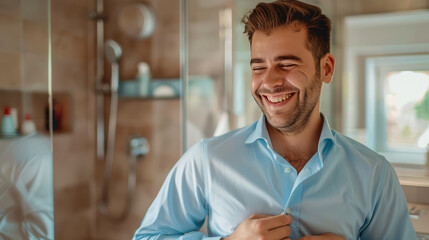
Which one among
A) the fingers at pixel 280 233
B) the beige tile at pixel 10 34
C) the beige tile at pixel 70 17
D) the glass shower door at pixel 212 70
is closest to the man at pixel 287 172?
the fingers at pixel 280 233

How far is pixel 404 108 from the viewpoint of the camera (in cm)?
106

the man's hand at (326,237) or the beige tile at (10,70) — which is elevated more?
the beige tile at (10,70)

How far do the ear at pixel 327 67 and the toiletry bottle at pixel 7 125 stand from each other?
3.01ft

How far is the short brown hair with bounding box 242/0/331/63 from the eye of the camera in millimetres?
906

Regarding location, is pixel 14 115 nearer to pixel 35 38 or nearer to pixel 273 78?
pixel 35 38

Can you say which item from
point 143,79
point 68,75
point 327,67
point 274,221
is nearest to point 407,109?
point 327,67

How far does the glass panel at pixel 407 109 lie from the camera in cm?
103

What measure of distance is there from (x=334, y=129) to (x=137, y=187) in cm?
153

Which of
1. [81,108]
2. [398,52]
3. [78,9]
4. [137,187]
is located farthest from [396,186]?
[78,9]

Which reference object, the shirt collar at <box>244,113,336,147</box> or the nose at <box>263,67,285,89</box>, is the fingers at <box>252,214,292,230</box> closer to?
the shirt collar at <box>244,113,336,147</box>

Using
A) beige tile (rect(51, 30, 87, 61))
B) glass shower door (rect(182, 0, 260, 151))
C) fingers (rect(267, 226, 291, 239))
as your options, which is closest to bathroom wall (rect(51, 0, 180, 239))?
beige tile (rect(51, 30, 87, 61))

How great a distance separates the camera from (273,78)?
0.90 meters

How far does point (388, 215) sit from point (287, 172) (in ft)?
0.90

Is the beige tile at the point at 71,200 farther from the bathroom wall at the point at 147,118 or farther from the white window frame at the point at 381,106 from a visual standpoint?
the white window frame at the point at 381,106
